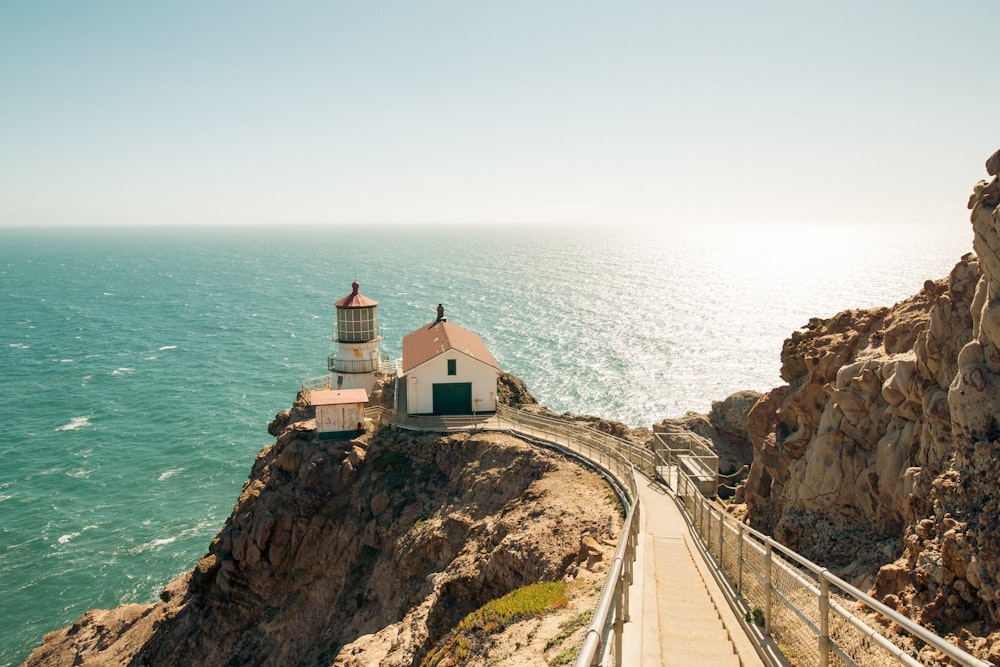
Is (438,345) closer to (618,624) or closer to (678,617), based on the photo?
(678,617)

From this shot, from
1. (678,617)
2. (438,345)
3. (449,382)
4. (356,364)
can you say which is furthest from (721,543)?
(356,364)

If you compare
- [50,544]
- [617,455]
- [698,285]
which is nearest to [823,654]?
[617,455]

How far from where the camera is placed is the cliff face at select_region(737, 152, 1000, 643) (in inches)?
452

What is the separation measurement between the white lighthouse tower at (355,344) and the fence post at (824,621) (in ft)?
104

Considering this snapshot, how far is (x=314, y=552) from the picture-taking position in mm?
30062

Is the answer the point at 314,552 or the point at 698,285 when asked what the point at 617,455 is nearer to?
the point at 314,552

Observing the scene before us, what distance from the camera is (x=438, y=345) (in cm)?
3638

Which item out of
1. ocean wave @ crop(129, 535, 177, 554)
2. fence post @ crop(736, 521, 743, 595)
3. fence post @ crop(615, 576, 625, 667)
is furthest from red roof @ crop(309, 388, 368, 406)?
fence post @ crop(615, 576, 625, 667)

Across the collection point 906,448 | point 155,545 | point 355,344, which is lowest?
point 155,545

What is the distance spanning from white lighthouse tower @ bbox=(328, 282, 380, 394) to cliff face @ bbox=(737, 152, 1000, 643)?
22396mm

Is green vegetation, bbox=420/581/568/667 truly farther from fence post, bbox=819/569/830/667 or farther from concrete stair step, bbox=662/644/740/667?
fence post, bbox=819/569/830/667

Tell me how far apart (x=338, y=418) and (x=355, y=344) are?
576 centimetres

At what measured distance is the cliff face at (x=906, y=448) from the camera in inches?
452

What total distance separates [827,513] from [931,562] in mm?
6172
